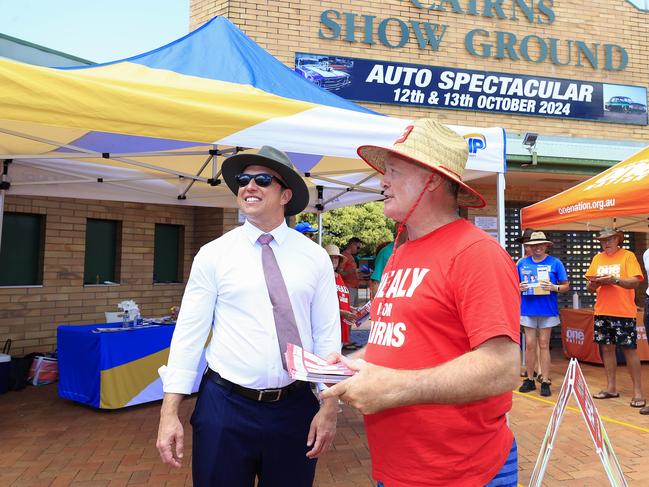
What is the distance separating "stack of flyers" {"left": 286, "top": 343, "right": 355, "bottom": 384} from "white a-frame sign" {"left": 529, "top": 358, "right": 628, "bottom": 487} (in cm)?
200

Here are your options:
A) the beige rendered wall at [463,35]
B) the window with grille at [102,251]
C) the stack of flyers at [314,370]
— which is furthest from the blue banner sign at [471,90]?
the stack of flyers at [314,370]

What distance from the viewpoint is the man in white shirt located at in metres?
1.94

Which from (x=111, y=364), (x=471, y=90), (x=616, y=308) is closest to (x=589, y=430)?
(x=616, y=308)

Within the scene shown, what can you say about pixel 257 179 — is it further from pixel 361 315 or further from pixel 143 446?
pixel 143 446

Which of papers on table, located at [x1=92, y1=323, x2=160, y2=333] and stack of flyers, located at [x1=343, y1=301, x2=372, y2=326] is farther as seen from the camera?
papers on table, located at [x1=92, y1=323, x2=160, y2=333]

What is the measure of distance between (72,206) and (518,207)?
8.41 metres

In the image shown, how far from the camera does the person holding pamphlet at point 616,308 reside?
5527 millimetres

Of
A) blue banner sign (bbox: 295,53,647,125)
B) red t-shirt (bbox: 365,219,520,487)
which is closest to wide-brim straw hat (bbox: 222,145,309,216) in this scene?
red t-shirt (bbox: 365,219,520,487)

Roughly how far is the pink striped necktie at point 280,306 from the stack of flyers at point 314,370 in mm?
430

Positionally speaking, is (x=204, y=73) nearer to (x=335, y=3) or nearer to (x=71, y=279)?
(x=71, y=279)

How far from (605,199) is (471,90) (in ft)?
17.1

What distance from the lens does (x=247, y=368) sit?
6.48 ft

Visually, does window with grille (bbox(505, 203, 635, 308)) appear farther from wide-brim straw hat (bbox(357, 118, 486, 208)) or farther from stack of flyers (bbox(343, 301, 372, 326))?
wide-brim straw hat (bbox(357, 118, 486, 208))

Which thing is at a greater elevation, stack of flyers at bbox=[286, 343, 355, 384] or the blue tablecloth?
stack of flyers at bbox=[286, 343, 355, 384]
